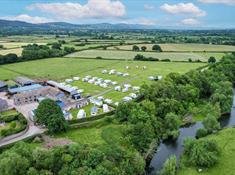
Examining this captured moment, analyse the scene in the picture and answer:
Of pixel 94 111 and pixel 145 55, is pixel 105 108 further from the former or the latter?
pixel 145 55

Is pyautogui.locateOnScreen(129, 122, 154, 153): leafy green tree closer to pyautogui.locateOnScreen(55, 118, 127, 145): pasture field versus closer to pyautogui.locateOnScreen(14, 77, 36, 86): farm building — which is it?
pyautogui.locateOnScreen(55, 118, 127, 145): pasture field

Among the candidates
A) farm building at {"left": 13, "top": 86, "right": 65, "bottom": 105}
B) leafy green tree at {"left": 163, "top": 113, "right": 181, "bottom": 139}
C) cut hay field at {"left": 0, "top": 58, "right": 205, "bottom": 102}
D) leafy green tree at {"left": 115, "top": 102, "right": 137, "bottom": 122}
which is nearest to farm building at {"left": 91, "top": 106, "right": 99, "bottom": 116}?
leafy green tree at {"left": 115, "top": 102, "right": 137, "bottom": 122}

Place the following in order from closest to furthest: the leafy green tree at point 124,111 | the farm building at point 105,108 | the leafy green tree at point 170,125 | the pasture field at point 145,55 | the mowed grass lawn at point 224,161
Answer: the mowed grass lawn at point 224,161 → the leafy green tree at point 170,125 → the leafy green tree at point 124,111 → the farm building at point 105,108 → the pasture field at point 145,55

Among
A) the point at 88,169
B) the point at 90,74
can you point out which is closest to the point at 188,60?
the point at 90,74

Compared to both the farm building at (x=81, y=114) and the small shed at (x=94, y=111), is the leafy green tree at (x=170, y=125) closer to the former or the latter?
the small shed at (x=94, y=111)

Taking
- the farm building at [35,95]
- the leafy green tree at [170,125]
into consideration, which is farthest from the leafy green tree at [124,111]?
the farm building at [35,95]

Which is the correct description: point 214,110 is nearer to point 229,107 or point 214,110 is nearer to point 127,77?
point 229,107

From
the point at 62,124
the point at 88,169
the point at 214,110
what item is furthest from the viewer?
the point at 214,110
